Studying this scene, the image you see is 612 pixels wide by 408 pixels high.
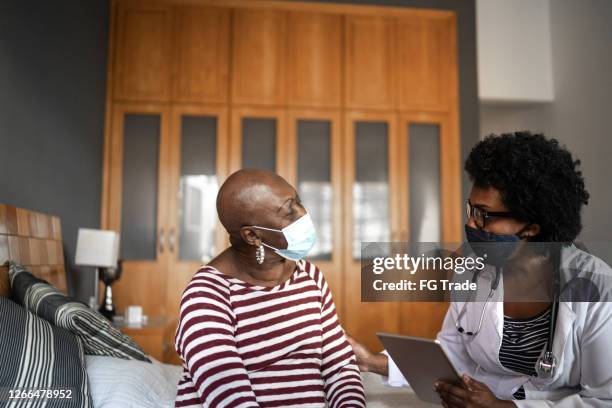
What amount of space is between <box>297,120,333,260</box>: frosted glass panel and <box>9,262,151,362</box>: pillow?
2.45m

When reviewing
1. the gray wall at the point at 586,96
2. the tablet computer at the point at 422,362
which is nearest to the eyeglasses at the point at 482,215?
the tablet computer at the point at 422,362

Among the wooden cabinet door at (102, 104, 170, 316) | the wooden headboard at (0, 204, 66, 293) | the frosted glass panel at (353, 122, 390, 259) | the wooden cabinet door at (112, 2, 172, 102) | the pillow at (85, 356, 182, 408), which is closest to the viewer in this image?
the pillow at (85, 356, 182, 408)

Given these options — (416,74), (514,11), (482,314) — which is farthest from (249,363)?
(514,11)

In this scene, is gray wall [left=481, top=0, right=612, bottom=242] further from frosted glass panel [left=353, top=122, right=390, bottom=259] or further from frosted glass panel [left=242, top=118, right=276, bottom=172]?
frosted glass panel [left=242, top=118, right=276, bottom=172]

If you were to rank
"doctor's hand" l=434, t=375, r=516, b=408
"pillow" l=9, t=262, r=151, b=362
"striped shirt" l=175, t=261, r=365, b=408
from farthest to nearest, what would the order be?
"pillow" l=9, t=262, r=151, b=362 → "doctor's hand" l=434, t=375, r=516, b=408 → "striped shirt" l=175, t=261, r=365, b=408

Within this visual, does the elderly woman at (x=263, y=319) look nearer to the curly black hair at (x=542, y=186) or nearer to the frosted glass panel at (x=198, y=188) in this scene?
the curly black hair at (x=542, y=186)

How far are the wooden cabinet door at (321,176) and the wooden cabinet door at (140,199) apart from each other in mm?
949

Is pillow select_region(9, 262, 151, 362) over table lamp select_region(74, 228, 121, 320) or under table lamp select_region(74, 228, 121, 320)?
under

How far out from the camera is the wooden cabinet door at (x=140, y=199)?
410 centimetres

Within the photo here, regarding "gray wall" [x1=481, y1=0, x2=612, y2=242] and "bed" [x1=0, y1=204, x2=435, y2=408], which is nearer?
"bed" [x1=0, y1=204, x2=435, y2=408]

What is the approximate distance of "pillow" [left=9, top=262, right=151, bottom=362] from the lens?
1.79 m

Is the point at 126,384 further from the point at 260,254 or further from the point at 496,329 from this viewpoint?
the point at 496,329

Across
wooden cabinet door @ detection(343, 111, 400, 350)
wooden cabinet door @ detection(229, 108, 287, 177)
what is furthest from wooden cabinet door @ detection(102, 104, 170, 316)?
wooden cabinet door @ detection(343, 111, 400, 350)

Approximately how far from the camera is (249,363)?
4.30 feet
